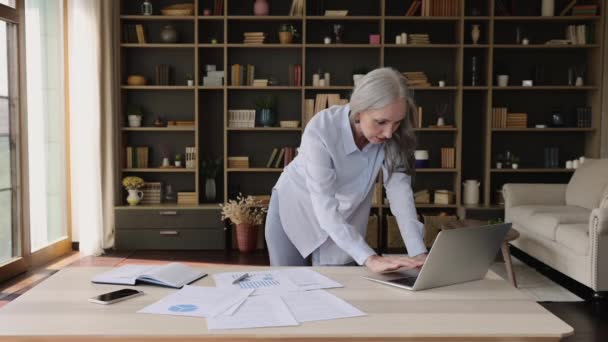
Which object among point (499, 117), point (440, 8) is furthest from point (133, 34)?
point (499, 117)

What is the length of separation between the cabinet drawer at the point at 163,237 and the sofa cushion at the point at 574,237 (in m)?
3.13

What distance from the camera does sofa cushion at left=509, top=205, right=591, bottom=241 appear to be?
193 inches

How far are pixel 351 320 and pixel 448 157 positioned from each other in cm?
512

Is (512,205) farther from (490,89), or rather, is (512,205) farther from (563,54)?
(563,54)

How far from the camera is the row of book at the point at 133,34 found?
6388mm

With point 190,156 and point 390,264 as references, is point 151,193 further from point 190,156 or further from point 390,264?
point 390,264

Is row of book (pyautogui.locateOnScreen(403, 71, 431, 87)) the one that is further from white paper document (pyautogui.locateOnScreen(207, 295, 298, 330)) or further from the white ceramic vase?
white paper document (pyautogui.locateOnScreen(207, 295, 298, 330))

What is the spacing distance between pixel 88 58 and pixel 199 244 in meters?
2.07

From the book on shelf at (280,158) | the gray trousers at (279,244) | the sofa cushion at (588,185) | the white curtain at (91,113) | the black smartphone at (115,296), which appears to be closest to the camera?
the black smartphone at (115,296)

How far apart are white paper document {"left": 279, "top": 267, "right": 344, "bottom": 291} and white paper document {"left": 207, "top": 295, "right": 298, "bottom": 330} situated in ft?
0.59

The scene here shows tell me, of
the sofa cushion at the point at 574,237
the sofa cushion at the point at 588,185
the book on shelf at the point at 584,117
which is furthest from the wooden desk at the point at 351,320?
the book on shelf at the point at 584,117

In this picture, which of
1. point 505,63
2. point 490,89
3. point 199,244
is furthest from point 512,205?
point 199,244

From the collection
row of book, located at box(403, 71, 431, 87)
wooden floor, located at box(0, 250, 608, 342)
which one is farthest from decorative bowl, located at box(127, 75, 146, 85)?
row of book, located at box(403, 71, 431, 87)

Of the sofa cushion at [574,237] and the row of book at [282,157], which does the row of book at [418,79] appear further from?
the sofa cushion at [574,237]
